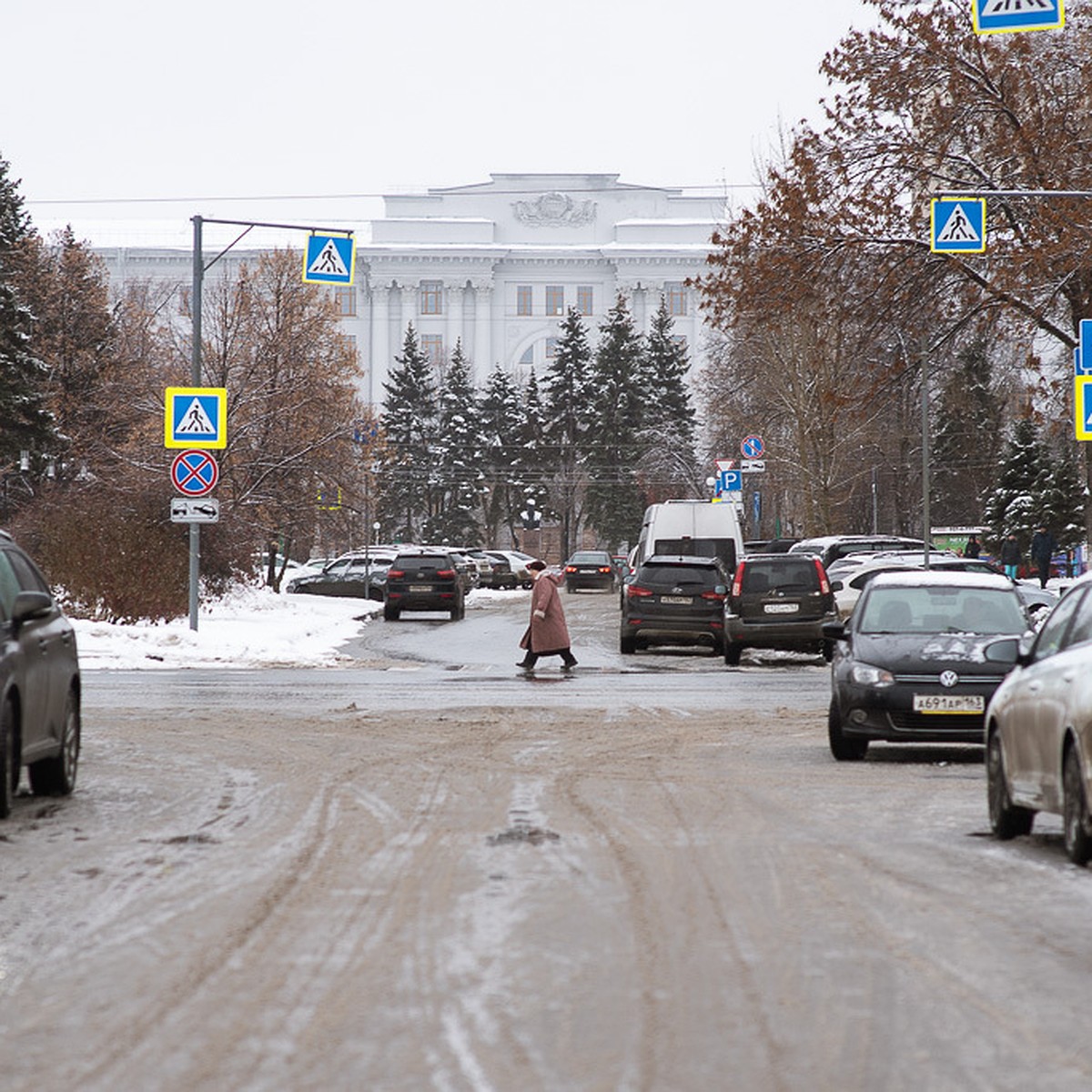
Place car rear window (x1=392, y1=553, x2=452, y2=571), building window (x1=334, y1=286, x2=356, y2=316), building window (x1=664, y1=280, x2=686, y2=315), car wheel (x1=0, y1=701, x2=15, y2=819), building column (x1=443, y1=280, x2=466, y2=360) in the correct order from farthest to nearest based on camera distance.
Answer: building window (x1=334, y1=286, x2=356, y2=316) < building column (x1=443, y1=280, x2=466, y2=360) < building window (x1=664, y1=280, x2=686, y2=315) < car rear window (x1=392, y1=553, x2=452, y2=571) < car wheel (x1=0, y1=701, x2=15, y2=819)

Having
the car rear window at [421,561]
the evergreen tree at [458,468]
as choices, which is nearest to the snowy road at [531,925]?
the car rear window at [421,561]

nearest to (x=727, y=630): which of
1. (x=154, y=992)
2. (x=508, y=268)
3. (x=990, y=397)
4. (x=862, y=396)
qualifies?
(x=862, y=396)

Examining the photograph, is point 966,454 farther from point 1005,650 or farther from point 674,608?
point 1005,650

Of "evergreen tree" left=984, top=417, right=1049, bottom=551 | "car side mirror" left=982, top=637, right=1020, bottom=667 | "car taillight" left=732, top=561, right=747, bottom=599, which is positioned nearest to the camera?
"car side mirror" left=982, top=637, right=1020, bottom=667

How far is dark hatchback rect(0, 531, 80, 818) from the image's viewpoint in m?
11.1

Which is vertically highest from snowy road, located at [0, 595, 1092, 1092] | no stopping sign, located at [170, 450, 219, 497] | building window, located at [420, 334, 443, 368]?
building window, located at [420, 334, 443, 368]

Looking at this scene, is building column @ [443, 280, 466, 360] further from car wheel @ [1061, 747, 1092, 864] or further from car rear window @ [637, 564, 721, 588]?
car wheel @ [1061, 747, 1092, 864]

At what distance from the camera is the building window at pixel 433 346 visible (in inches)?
5098

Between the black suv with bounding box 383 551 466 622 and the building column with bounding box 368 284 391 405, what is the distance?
8423cm

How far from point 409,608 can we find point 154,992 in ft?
140

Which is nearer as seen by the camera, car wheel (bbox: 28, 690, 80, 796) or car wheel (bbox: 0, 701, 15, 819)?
car wheel (bbox: 0, 701, 15, 819)

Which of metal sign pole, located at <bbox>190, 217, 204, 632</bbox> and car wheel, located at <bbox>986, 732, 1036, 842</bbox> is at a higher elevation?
metal sign pole, located at <bbox>190, 217, 204, 632</bbox>

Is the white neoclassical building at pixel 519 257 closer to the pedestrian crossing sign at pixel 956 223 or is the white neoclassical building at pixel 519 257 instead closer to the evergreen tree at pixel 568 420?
the evergreen tree at pixel 568 420

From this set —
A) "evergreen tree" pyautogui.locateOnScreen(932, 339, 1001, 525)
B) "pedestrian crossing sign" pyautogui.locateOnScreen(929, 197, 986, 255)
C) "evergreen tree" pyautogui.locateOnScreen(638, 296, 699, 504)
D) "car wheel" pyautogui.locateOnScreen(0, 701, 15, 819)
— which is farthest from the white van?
"evergreen tree" pyautogui.locateOnScreen(638, 296, 699, 504)
